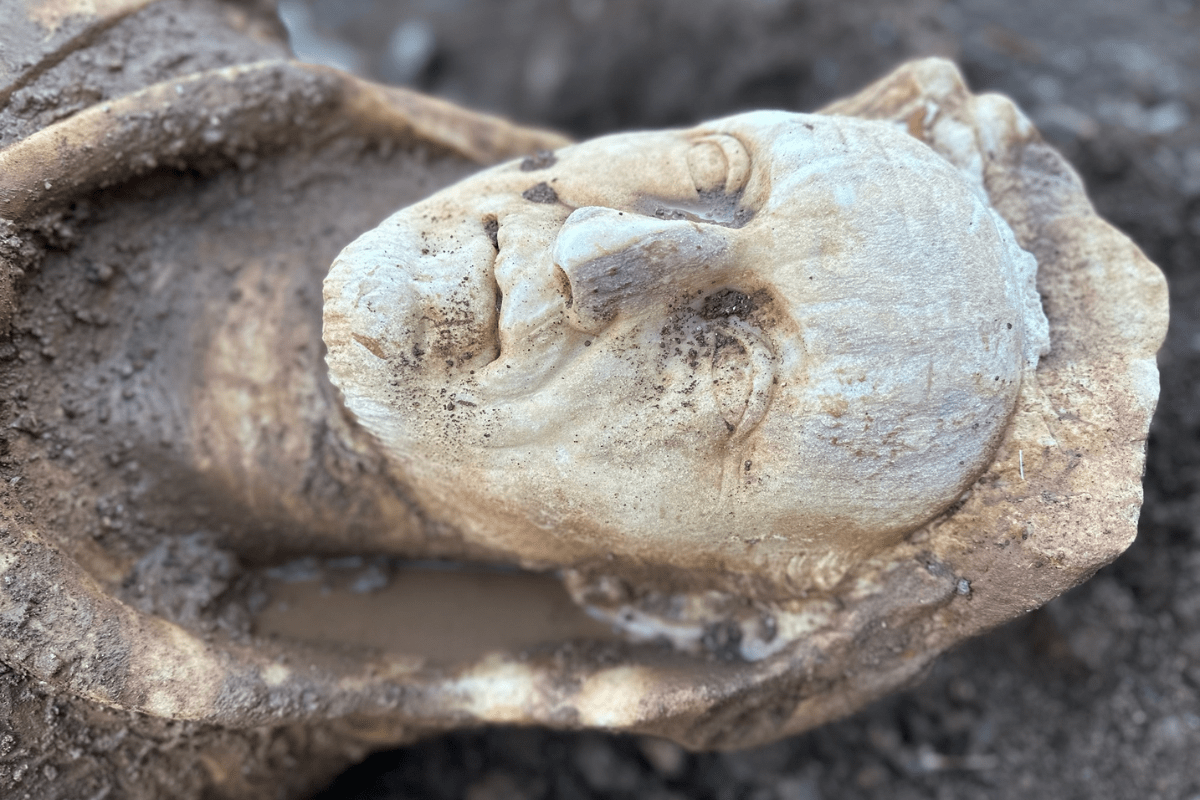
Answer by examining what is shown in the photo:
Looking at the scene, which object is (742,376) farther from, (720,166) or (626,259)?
(720,166)

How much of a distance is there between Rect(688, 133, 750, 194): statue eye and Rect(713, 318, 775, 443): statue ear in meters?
0.28

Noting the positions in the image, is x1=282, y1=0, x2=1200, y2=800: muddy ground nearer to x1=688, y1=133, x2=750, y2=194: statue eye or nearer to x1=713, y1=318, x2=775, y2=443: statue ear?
x1=713, y1=318, x2=775, y2=443: statue ear

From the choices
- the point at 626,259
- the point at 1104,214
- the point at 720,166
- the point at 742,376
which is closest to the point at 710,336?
the point at 742,376

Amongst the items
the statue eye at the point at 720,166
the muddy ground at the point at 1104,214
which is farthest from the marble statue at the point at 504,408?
the muddy ground at the point at 1104,214

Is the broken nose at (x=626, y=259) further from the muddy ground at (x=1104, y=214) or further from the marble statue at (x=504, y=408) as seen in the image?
the muddy ground at (x=1104, y=214)

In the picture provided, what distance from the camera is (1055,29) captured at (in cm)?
354

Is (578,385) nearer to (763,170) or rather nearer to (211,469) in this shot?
(763,170)

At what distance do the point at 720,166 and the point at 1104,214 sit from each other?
1.95 meters

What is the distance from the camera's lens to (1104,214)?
2.92 meters

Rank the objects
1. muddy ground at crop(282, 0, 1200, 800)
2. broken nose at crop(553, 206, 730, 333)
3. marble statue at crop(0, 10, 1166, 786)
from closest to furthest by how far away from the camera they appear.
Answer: broken nose at crop(553, 206, 730, 333) → marble statue at crop(0, 10, 1166, 786) → muddy ground at crop(282, 0, 1200, 800)

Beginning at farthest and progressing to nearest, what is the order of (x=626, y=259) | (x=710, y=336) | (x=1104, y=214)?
(x=1104, y=214), (x=710, y=336), (x=626, y=259)

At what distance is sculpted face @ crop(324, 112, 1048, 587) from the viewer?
1.49 m

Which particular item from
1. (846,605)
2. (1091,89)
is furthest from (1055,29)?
(846,605)

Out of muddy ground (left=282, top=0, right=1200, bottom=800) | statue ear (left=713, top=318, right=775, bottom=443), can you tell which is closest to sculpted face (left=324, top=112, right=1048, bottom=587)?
statue ear (left=713, top=318, right=775, bottom=443)
